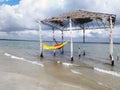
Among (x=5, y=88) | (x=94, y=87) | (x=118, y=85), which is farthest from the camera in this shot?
(x=118, y=85)

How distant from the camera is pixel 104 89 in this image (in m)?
12.0

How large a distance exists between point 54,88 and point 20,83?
2000 mm

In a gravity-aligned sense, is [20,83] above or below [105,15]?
below

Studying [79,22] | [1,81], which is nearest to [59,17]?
[79,22]

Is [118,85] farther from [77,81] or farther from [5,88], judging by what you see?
[5,88]

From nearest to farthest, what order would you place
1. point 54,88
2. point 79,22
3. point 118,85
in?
point 54,88 → point 118,85 → point 79,22

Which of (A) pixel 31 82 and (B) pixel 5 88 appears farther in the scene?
(A) pixel 31 82

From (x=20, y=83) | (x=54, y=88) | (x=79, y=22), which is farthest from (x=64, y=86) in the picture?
(x=79, y=22)

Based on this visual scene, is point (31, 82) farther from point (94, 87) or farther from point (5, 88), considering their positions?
point (94, 87)

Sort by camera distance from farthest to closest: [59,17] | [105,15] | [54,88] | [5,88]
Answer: [59,17], [105,15], [54,88], [5,88]

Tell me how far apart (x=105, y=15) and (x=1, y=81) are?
14625 mm

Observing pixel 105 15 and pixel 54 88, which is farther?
pixel 105 15

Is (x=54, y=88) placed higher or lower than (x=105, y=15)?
lower

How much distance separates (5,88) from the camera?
35.3 feet
